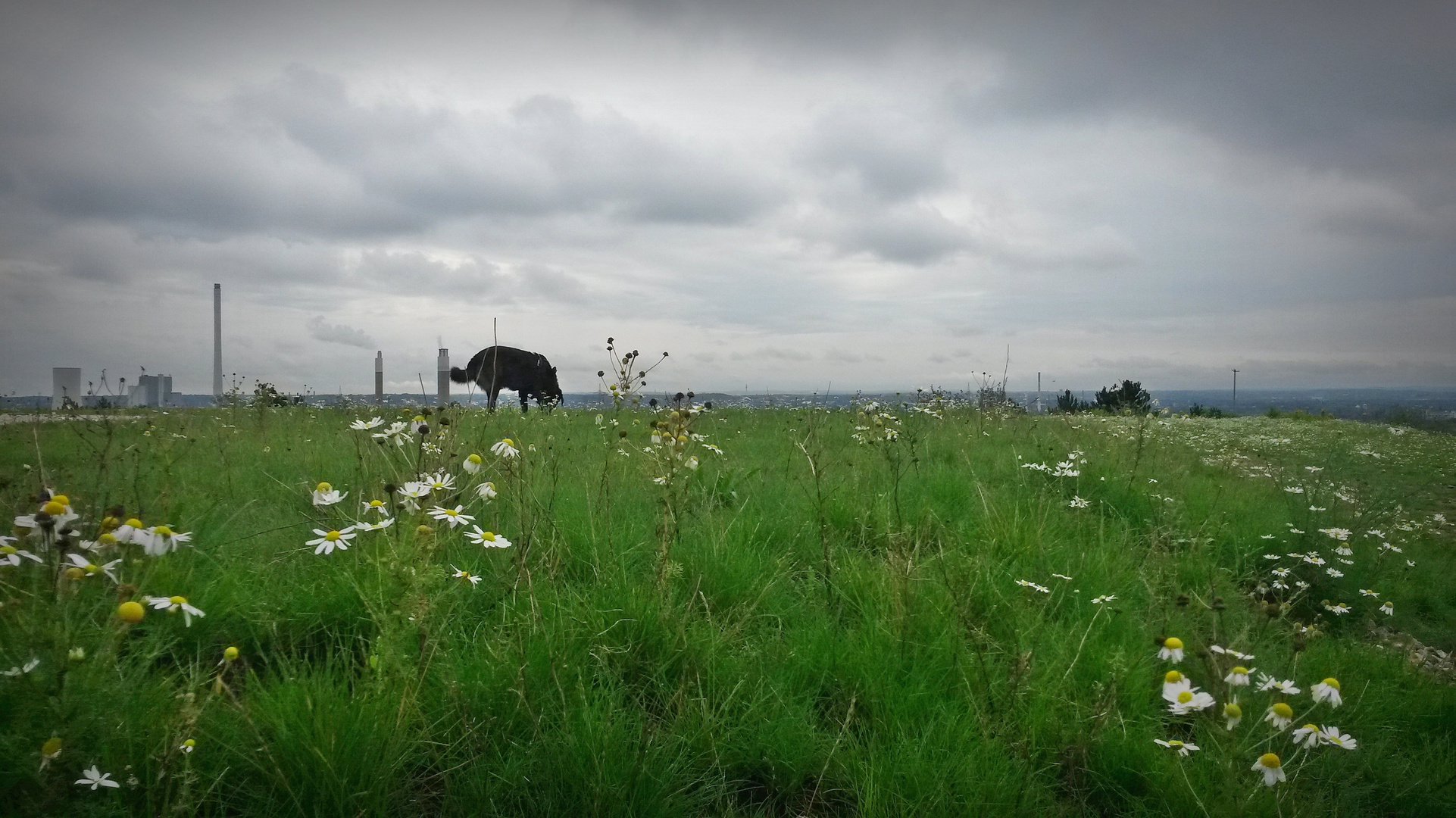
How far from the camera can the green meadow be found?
69.0 inches

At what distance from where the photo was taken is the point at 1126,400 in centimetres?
843

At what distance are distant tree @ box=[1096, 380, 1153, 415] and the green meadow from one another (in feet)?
6.56

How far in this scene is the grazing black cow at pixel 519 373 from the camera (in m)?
13.6

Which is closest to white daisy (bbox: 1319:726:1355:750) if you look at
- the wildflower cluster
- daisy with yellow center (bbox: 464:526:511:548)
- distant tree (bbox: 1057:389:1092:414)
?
the wildflower cluster

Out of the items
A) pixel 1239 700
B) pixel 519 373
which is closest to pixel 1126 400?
pixel 1239 700

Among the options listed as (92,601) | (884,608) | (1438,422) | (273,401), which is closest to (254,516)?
(92,601)

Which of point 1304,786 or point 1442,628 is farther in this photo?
point 1442,628

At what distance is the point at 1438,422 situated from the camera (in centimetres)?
767

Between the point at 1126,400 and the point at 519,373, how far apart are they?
10296 millimetres

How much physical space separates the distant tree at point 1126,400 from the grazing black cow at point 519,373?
364 inches

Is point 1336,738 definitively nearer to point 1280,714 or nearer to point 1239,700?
point 1280,714

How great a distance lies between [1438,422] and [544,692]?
384 inches

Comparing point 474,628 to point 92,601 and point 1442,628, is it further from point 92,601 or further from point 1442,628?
point 1442,628

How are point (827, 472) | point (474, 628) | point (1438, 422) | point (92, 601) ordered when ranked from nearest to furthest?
point (92, 601) → point (474, 628) → point (827, 472) → point (1438, 422)
